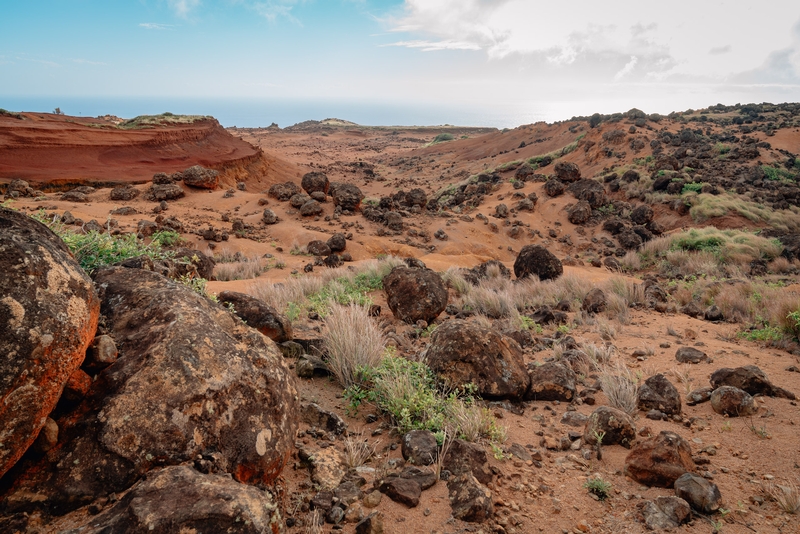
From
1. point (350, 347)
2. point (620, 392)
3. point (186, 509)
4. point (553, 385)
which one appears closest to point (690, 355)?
point (620, 392)

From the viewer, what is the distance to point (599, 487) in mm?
2680

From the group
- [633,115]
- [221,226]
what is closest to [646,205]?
[633,115]

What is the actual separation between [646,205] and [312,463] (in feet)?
61.8

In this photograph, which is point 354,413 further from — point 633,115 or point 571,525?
point 633,115

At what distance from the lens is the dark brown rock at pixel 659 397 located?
11.9ft

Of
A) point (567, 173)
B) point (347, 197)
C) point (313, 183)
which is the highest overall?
point (567, 173)

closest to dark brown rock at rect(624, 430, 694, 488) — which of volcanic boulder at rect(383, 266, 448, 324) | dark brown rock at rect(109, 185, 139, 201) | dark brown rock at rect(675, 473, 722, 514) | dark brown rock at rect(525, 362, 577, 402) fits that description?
dark brown rock at rect(675, 473, 722, 514)

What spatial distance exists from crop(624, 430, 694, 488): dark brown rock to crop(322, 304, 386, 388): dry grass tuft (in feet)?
7.32

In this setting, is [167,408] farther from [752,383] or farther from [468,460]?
[752,383]

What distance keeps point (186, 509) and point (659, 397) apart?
144 inches

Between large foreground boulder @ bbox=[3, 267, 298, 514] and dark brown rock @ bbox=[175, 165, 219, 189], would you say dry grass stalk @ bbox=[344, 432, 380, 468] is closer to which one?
large foreground boulder @ bbox=[3, 267, 298, 514]

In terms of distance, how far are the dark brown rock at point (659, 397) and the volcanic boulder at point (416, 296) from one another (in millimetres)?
3046

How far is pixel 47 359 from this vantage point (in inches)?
67.8

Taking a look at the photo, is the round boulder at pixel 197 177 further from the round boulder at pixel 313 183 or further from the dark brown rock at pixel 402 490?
the dark brown rock at pixel 402 490
